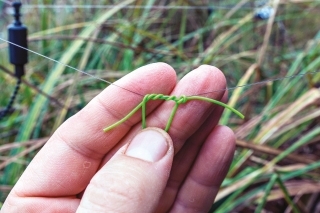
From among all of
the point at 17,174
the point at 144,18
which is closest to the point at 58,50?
the point at 144,18

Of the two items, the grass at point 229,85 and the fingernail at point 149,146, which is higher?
the fingernail at point 149,146

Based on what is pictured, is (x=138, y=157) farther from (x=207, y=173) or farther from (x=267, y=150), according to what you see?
(x=267, y=150)

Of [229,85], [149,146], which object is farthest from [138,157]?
[229,85]

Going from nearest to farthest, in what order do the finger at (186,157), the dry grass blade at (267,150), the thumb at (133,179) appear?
the thumb at (133,179)
the finger at (186,157)
the dry grass blade at (267,150)

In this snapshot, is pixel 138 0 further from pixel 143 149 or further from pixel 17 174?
pixel 143 149

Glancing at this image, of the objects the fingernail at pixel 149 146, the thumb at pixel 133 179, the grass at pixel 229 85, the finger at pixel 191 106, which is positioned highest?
the finger at pixel 191 106

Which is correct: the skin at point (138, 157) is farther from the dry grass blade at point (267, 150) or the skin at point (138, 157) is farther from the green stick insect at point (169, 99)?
the dry grass blade at point (267, 150)

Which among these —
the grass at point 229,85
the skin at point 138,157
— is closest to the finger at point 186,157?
the skin at point 138,157

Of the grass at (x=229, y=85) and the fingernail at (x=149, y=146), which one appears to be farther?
the grass at (x=229, y=85)
